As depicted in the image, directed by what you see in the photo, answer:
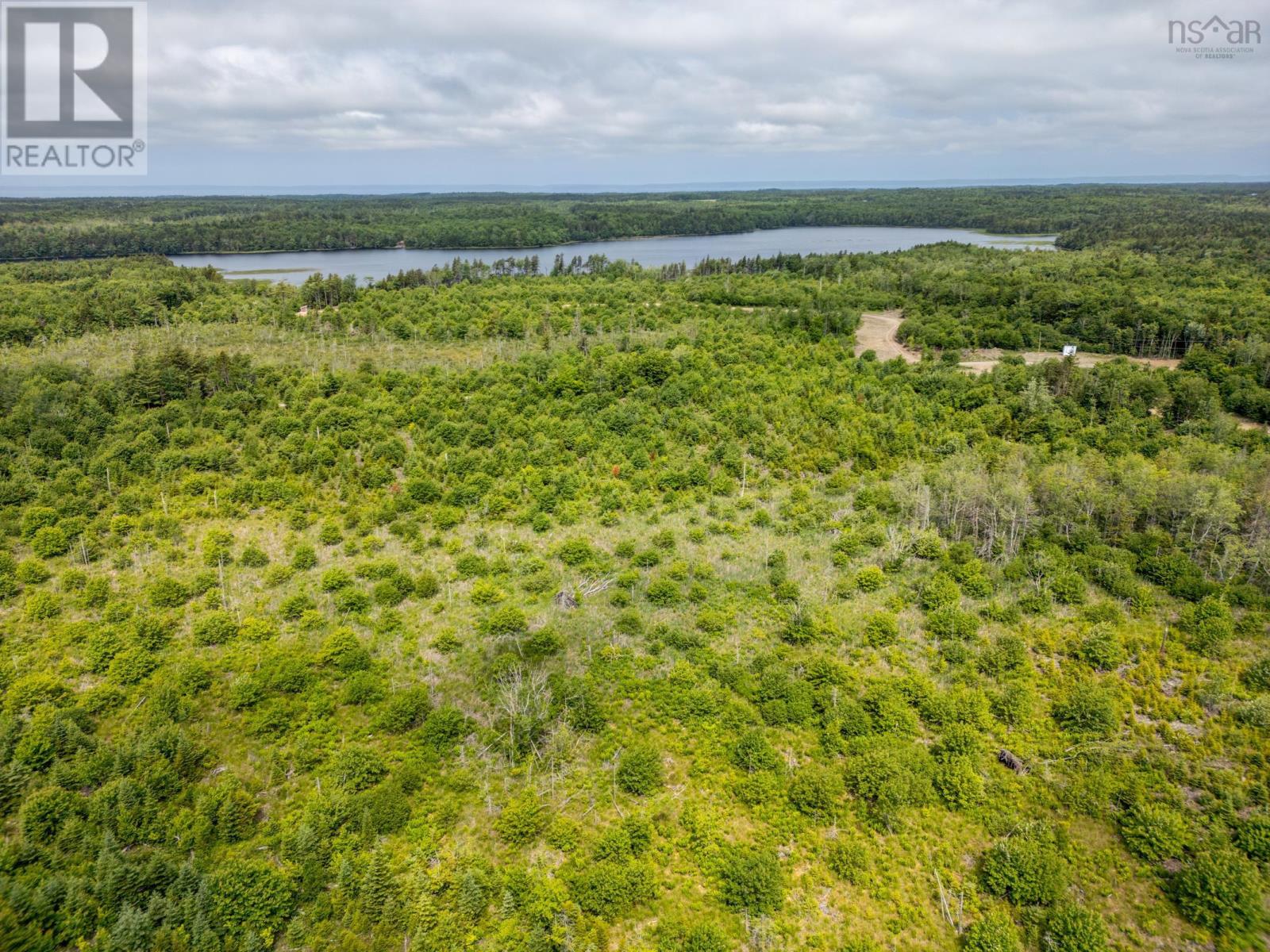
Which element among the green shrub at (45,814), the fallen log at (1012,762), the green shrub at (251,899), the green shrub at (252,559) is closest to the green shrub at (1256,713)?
the fallen log at (1012,762)

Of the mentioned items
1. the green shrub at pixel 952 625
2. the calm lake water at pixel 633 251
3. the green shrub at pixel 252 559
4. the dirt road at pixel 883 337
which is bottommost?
the green shrub at pixel 952 625

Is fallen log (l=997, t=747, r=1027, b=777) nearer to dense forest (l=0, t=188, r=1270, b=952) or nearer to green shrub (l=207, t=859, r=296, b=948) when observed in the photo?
dense forest (l=0, t=188, r=1270, b=952)

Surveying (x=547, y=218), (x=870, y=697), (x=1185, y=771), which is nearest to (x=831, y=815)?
(x=870, y=697)

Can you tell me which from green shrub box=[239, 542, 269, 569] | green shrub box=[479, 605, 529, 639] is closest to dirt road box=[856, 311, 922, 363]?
green shrub box=[479, 605, 529, 639]

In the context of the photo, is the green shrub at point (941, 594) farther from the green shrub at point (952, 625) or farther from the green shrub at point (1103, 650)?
the green shrub at point (1103, 650)

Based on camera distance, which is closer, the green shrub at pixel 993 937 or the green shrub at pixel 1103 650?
the green shrub at pixel 993 937

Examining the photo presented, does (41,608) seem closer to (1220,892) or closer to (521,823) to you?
(521,823)
